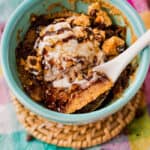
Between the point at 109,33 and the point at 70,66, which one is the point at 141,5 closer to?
the point at 109,33

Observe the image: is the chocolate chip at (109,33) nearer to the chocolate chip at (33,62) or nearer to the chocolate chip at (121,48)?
the chocolate chip at (121,48)

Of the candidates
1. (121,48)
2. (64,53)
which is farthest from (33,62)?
(121,48)

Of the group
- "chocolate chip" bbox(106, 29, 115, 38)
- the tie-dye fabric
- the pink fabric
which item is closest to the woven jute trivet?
the tie-dye fabric

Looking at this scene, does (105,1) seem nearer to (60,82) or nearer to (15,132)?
(60,82)

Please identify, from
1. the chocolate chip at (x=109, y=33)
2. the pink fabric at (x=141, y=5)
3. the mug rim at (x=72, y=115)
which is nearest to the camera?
the mug rim at (x=72, y=115)

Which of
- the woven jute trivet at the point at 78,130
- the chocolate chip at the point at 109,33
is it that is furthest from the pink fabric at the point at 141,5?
the woven jute trivet at the point at 78,130

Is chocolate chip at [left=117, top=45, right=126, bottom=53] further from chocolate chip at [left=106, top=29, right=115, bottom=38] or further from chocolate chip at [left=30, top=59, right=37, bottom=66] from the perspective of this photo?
chocolate chip at [left=30, top=59, right=37, bottom=66]
